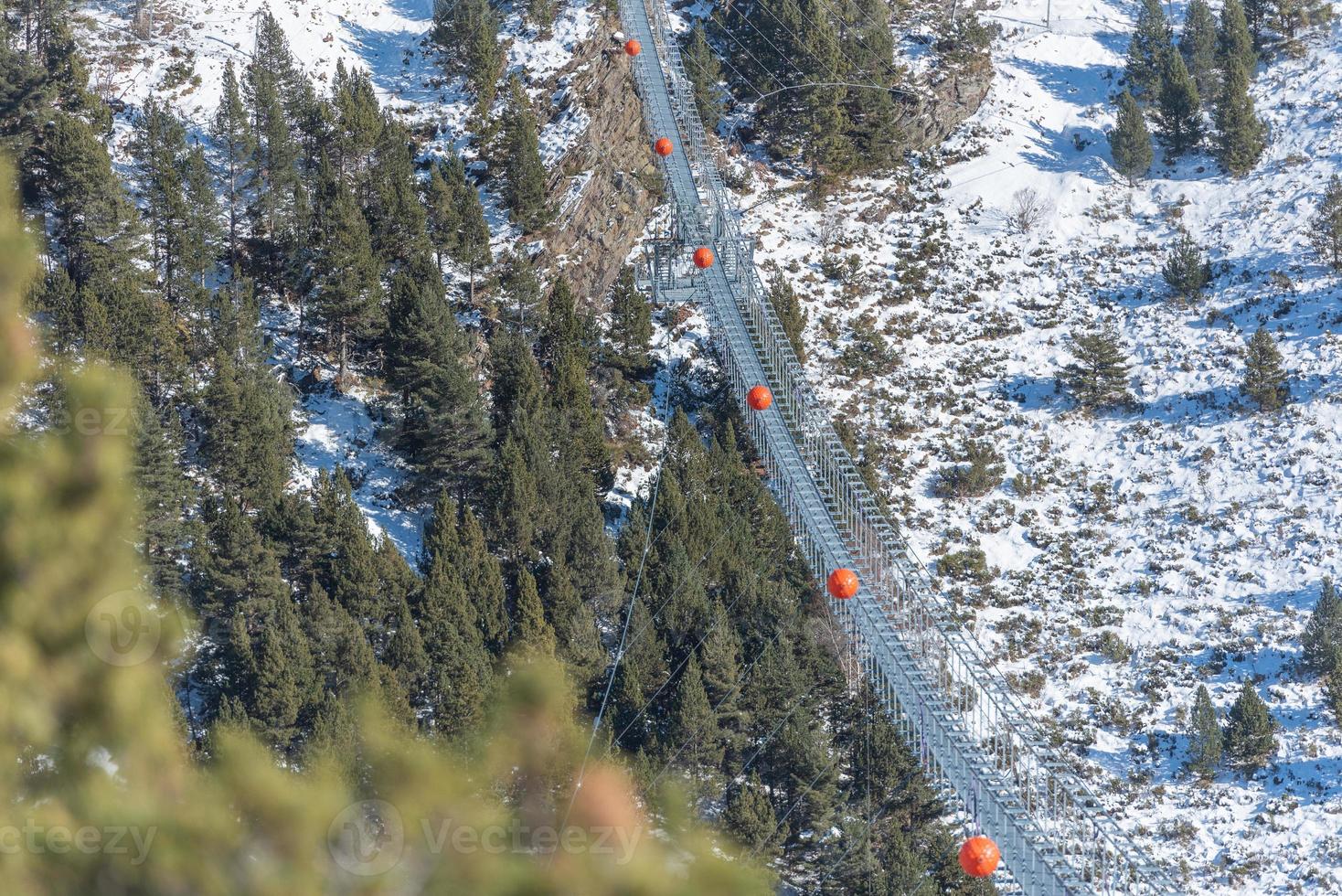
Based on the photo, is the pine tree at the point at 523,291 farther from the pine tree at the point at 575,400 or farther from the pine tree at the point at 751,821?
the pine tree at the point at 751,821

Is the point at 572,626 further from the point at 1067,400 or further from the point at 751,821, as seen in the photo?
the point at 1067,400

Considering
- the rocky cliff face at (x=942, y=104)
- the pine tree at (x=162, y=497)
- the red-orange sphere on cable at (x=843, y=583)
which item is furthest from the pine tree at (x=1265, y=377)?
the pine tree at (x=162, y=497)

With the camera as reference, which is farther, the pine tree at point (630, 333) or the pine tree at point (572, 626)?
the pine tree at point (630, 333)

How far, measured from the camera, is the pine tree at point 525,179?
126 ft

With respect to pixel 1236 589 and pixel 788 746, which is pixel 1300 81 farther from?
pixel 788 746

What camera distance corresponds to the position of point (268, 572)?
27.2 metres

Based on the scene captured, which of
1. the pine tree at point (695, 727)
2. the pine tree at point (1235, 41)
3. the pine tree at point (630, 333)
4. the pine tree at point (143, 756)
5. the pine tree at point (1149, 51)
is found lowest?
the pine tree at point (695, 727)

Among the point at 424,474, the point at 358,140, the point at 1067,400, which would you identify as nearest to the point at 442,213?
the point at 358,140

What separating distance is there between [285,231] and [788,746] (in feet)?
67.4

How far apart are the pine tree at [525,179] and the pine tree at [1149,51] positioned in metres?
23.6

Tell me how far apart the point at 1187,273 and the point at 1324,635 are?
14.3 m

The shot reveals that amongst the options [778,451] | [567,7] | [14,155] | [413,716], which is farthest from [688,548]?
[567,7]

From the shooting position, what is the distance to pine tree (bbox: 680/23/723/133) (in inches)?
1794

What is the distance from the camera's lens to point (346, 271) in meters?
34.6
